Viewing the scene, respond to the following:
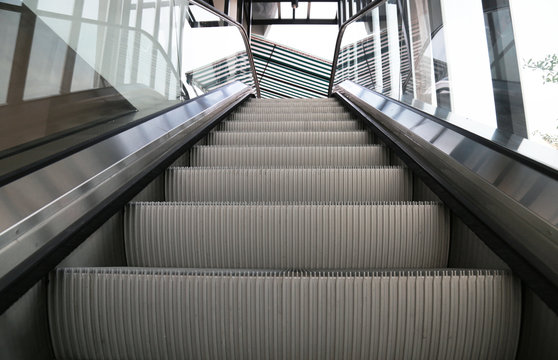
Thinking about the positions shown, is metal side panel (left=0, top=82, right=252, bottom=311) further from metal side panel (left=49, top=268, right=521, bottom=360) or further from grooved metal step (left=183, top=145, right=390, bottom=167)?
grooved metal step (left=183, top=145, right=390, bottom=167)

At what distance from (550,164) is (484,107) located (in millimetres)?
1043

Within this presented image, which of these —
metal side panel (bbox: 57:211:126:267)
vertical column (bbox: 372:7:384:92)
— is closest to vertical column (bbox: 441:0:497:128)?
metal side panel (bbox: 57:211:126:267)

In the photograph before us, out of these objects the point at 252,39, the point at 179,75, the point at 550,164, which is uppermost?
the point at 252,39

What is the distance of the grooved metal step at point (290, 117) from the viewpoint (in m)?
4.40

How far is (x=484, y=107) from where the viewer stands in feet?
7.31

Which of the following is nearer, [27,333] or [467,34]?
[27,333]

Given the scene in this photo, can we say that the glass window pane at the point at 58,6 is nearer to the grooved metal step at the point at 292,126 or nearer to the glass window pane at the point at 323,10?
the grooved metal step at the point at 292,126

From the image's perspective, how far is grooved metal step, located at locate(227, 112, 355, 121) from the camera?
14.4ft

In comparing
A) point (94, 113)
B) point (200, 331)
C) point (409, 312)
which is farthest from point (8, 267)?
point (94, 113)

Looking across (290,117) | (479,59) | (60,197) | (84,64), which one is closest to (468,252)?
(479,59)

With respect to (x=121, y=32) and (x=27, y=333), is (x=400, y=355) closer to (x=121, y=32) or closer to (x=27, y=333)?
(x=27, y=333)

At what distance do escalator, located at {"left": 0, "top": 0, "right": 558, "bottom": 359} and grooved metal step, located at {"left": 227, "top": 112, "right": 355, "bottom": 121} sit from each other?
1.51 m

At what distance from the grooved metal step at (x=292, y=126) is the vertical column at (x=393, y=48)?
63 cm

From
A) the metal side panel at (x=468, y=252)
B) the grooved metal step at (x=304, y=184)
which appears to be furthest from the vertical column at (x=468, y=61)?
the metal side panel at (x=468, y=252)
